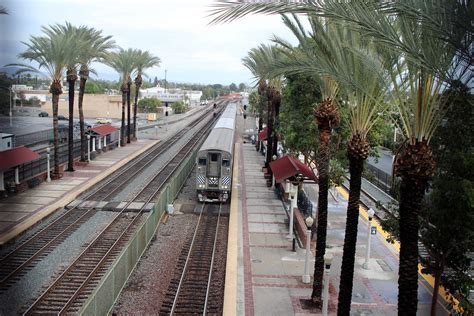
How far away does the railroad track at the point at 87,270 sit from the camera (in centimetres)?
1327

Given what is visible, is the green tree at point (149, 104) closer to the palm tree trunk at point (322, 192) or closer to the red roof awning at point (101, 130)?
the red roof awning at point (101, 130)

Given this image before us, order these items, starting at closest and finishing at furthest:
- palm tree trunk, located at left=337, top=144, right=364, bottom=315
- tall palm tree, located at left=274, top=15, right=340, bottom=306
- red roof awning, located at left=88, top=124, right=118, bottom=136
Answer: palm tree trunk, located at left=337, top=144, right=364, bottom=315 → tall palm tree, located at left=274, top=15, right=340, bottom=306 → red roof awning, located at left=88, top=124, right=118, bottom=136

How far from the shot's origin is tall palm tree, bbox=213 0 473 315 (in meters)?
6.07

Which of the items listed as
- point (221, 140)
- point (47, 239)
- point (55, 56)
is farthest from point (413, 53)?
point (55, 56)

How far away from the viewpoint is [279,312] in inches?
516

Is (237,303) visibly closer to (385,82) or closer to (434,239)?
(434,239)

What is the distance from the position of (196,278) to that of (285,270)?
114 inches

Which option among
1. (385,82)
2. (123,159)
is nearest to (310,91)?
(385,82)

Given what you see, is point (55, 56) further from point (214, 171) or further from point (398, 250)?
point (398, 250)

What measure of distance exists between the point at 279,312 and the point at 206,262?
4898 mm

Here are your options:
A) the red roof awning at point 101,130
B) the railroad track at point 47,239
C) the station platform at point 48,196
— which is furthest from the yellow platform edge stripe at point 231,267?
the red roof awning at point 101,130

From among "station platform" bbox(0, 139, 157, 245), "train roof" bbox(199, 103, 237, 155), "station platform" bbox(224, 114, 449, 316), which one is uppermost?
"train roof" bbox(199, 103, 237, 155)

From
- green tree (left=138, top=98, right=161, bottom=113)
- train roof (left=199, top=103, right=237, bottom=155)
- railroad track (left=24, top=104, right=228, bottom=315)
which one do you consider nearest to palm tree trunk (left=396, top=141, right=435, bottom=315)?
railroad track (left=24, top=104, right=228, bottom=315)

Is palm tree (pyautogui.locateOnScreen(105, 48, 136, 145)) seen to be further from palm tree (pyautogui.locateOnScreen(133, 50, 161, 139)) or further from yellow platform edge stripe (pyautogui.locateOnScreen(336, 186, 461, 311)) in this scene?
yellow platform edge stripe (pyautogui.locateOnScreen(336, 186, 461, 311))
